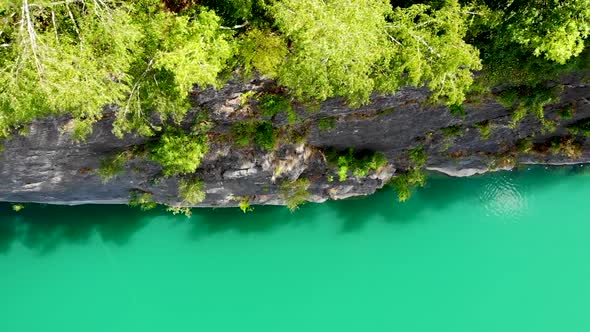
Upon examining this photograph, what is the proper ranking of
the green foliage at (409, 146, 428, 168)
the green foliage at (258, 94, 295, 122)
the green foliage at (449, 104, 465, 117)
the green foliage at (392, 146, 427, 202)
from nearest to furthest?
the green foliage at (258, 94, 295, 122) → the green foliage at (449, 104, 465, 117) → the green foliage at (409, 146, 428, 168) → the green foliage at (392, 146, 427, 202)

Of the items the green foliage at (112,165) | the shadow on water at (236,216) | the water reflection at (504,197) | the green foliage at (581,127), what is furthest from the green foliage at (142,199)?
the green foliage at (581,127)

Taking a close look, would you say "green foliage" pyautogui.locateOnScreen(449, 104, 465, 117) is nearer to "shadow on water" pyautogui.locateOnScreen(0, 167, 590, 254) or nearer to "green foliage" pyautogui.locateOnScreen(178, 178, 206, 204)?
"shadow on water" pyautogui.locateOnScreen(0, 167, 590, 254)

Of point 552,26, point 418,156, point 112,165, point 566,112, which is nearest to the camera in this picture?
point 552,26

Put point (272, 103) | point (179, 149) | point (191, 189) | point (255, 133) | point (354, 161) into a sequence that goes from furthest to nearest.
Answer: point (354, 161), point (191, 189), point (255, 133), point (179, 149), point (272, 103)

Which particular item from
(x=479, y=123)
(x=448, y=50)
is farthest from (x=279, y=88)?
(x=479, y=123)

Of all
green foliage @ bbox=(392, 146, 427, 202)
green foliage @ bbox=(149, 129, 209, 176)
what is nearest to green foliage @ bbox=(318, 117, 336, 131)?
green foliage @ bbox=(149, 129, 209, 176)

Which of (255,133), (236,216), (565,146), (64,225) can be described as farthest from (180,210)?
(565,146)

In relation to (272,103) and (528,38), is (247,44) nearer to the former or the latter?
(272,103)
